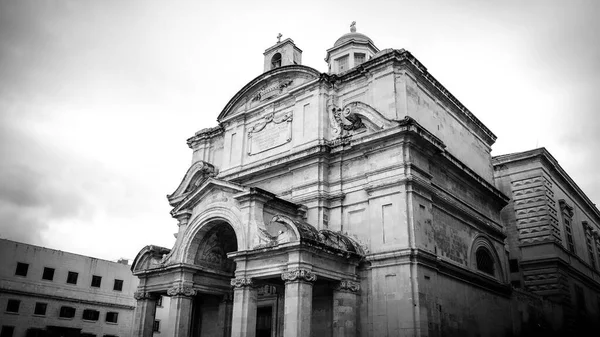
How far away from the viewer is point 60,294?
36969 millimetres

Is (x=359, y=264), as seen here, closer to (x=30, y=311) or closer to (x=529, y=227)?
(x=529, y=227)

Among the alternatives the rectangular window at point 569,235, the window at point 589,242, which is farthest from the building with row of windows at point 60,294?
the window at point 589,242

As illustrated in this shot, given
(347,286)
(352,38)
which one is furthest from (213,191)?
(352,38)

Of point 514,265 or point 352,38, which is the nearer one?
point 352,38

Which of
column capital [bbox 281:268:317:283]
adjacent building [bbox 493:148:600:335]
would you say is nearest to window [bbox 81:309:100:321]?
column capital [bbox 281:268:317:283]

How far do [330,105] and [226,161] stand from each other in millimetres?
6673

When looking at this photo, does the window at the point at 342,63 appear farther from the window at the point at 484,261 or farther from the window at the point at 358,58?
the window at the point at 484,261

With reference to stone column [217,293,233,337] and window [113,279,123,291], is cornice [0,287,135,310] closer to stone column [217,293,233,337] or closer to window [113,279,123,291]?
window [113,279,123,291]

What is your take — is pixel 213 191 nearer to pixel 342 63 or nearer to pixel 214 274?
pixel 214 274

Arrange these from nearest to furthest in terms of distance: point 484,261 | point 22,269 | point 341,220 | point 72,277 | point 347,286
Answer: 1. point 347,286
2. point 341,220
3. point 484,261
4. point 22,269
5. point 72,277

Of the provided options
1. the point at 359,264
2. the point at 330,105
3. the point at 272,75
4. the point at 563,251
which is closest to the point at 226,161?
the point at 272,75

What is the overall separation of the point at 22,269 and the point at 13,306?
259cm

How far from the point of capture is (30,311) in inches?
1393

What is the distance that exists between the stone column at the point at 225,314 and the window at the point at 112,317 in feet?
69.1
